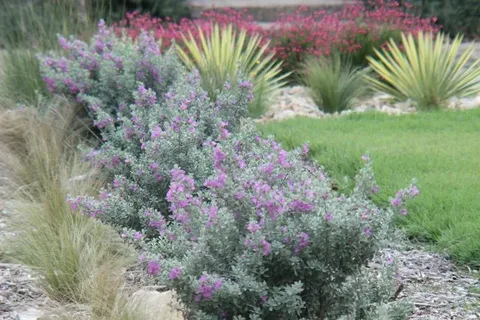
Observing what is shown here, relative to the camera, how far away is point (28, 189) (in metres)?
5.26

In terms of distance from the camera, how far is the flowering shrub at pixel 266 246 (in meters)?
2.69

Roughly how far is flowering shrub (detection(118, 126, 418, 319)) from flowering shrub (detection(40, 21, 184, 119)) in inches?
132

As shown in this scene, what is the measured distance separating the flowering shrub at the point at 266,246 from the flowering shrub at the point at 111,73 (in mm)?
3348

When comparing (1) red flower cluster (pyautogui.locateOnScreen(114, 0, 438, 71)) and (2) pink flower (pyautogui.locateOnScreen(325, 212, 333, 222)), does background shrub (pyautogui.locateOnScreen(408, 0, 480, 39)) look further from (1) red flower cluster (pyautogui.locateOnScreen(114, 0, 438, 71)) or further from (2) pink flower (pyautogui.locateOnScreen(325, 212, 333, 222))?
(2) pink flower (pyautogui.locateOnScreen(325, 212, 333, 222))

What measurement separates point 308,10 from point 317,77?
5.02m

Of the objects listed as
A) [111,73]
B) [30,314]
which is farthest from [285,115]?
[30,314]

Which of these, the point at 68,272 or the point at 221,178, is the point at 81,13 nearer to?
the point at 68,272

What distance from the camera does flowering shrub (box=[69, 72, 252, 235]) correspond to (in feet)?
12.3

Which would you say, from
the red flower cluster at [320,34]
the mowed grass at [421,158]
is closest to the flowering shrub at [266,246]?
the mowed grass at [421,158]

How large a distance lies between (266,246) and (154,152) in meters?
1.34

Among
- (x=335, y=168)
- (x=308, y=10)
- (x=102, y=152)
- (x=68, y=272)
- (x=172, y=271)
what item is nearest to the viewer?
(x=172, y=271)

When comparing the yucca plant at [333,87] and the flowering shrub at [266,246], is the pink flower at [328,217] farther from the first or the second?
the yucca plant at [333,87]

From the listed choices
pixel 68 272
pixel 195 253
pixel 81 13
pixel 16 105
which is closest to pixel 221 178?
pixel 195 253

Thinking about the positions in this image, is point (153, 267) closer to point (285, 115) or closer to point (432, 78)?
point (285, 115)
